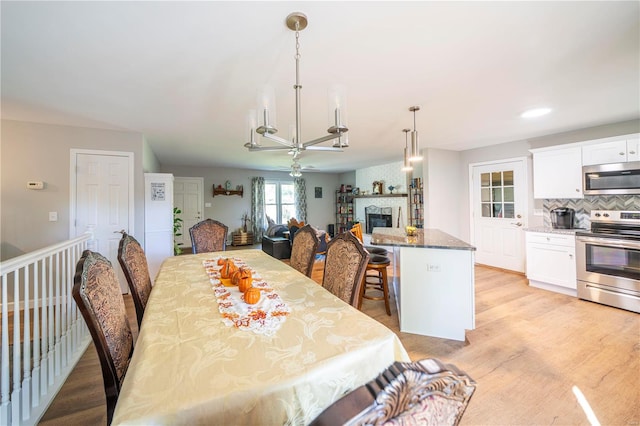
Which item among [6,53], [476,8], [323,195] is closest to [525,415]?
[476,8]

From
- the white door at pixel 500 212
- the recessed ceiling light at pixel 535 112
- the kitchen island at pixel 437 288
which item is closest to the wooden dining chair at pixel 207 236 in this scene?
the kitchen island at pixel 437 288

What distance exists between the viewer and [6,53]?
1830mm

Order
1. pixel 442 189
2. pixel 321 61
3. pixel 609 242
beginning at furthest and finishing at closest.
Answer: pixel 442 189 < pixel 609 242 < pixel 321 61

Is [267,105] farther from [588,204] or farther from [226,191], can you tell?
[226,191]

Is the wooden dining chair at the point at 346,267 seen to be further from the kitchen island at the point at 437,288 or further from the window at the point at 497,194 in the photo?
the window at the point at 497,194

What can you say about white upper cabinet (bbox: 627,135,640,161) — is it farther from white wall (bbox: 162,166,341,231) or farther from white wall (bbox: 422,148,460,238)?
white wall (bbox: 162,166,341,231)

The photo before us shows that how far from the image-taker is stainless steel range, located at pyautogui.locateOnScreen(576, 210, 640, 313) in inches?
116

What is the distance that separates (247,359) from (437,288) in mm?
2050

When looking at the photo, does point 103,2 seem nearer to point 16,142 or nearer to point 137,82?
point 137,82

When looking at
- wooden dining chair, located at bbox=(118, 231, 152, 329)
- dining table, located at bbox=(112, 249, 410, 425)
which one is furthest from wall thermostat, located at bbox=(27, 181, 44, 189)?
dining table, located at bbox=(112, 249, 410, 425)

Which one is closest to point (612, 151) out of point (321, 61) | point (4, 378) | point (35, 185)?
point (321, 61)

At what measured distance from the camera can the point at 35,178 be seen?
10.9ft

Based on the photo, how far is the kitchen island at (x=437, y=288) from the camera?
7.70 feet

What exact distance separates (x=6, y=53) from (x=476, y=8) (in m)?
3.07
